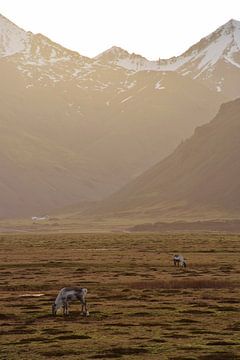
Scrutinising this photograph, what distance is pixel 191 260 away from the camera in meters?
82.9

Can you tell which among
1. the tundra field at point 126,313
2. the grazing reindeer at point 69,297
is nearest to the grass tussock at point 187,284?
the tundra field at point 126,313

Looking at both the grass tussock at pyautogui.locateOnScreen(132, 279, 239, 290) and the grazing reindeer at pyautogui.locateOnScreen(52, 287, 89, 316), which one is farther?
the grass tussock at pyautogui.locateOnScreen(132, 279, 239, 290)

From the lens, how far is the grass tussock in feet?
178

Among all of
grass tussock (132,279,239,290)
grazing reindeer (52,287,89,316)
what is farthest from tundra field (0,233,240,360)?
grazing reindeer (52,287,89,316)

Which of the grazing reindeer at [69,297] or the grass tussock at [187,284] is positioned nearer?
the grazing reindeer at [69,297]

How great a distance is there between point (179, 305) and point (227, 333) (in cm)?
1034

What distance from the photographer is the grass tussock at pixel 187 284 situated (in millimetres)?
54219

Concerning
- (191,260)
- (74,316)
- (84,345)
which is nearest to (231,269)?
(191,260)

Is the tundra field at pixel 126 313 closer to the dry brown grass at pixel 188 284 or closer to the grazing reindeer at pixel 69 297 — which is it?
the dry brown grass at pixel 188 284

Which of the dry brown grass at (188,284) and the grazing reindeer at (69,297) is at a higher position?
the dry brown grass at (188,284)

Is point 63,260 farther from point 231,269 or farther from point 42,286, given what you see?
point 42,286

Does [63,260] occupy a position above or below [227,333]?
above

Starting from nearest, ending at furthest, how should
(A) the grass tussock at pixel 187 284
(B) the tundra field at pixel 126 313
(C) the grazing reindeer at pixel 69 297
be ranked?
1. (B) the tundra field at pixel 126 313
2. (C) the grazing reindeer at pixel 69 297
3. (A) the grass tussock at pixel 187 284

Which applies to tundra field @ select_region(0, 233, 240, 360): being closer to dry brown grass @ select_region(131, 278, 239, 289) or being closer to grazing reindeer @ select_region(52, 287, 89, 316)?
dry brown grass @ select_region(131, 278, 239, 289)
